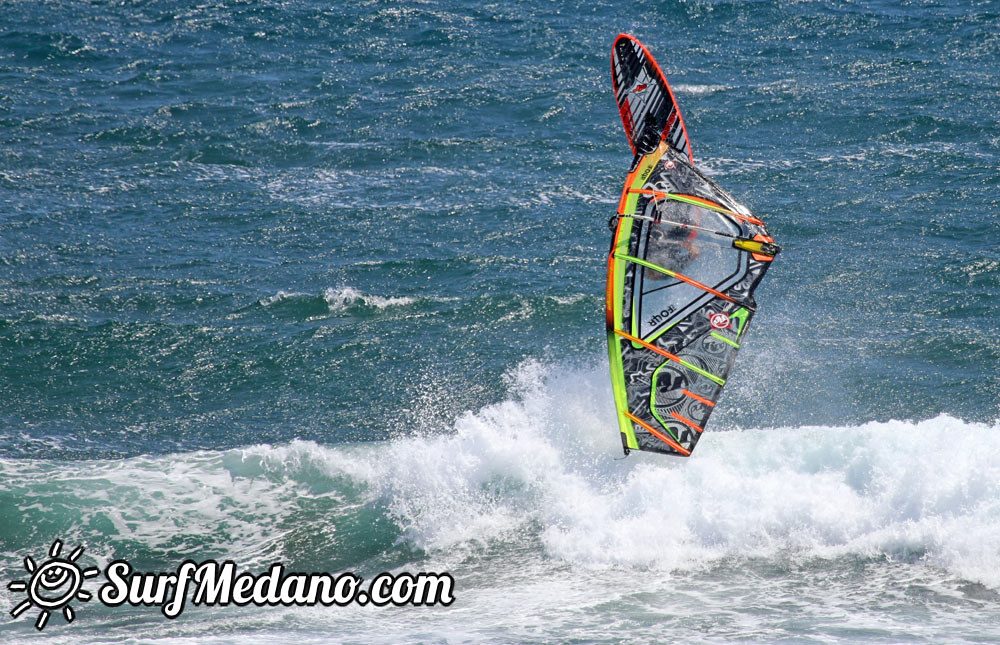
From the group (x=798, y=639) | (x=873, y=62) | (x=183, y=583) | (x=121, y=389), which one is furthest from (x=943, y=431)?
(x=873, y=62)

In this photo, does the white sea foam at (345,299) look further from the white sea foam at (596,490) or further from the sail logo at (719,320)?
the sail logo at (719,320)

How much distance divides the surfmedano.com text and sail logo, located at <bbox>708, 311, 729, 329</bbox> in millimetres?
3357

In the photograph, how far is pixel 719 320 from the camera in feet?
32.6

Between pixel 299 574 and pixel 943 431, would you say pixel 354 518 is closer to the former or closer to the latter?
pixel 299 574

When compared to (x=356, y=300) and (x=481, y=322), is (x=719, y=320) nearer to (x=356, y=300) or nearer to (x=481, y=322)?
(x=481, y=322)

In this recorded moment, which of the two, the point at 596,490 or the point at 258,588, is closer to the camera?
the point at 258,588

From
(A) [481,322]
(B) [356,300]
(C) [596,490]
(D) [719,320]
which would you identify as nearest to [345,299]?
(B) [356,300]

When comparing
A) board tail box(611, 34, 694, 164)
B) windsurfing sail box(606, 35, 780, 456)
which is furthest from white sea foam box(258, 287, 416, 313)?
windsurfing sail box(606, 35, 780, 456)

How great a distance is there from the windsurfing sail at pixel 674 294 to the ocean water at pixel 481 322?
1110 millimetres

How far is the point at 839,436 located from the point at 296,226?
8379 millimetres

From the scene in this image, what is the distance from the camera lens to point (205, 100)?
1944 centimetres

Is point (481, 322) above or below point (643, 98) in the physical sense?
below

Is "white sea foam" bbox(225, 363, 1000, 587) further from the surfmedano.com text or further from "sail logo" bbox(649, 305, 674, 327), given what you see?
"sail logo" bbox(649, 305, 674, 327)

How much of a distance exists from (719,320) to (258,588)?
4865 mm
